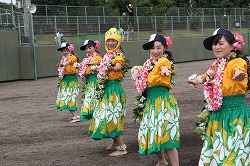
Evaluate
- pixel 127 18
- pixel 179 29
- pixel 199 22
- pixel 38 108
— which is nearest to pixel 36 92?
pixel 38 108

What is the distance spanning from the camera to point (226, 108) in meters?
5.40

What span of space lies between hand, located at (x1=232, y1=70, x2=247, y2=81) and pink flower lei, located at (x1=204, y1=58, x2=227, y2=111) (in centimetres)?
25

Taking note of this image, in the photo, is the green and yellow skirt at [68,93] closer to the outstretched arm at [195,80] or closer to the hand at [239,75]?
the outstretched arm at [195,80]

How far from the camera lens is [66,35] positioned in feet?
89.9

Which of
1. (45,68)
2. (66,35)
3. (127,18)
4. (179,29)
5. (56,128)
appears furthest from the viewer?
(179,29)

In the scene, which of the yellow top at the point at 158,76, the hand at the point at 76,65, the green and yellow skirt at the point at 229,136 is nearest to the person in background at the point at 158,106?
the yellow top at the point at 158,76

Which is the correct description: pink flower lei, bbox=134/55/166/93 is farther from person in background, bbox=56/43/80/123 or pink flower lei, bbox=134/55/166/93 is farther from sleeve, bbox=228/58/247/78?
person in background, bbox=56/43/80/123

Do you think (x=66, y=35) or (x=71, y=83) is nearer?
(x=71, y=83)

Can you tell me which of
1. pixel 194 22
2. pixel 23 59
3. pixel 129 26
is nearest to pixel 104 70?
pixel 23 59

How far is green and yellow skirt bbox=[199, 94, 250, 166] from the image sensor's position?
17.0 feet

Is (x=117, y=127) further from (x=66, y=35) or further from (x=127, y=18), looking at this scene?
(x=127, y=18)

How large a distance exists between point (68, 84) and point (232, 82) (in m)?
7.18

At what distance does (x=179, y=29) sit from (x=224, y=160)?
99.5 ft

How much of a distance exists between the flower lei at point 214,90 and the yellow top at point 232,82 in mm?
53
